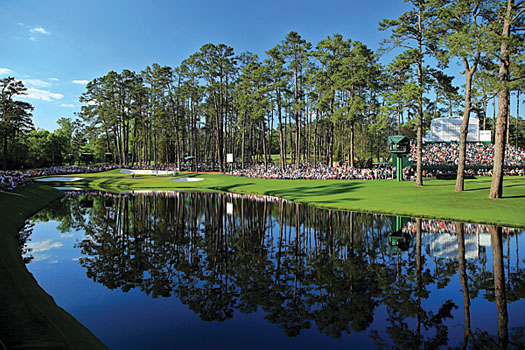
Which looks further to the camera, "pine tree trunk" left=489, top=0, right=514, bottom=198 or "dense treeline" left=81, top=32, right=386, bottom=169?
"dense treeline" left=81, top=32, right=386, bottom=169

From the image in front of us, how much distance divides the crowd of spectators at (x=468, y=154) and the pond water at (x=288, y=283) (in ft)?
113

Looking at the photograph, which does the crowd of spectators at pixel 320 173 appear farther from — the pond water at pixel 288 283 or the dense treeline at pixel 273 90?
the pond water at pixel 288 283

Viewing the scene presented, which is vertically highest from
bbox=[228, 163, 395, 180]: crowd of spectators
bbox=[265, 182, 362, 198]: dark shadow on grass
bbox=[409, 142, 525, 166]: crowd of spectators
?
bbox=[409, 142, 525, 166]: crowd of spectators

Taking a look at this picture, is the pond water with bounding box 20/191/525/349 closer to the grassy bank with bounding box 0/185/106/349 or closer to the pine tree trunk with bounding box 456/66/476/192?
the grassy bank with bounding box 0/185/106/349

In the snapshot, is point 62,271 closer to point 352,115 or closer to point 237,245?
point 237,245

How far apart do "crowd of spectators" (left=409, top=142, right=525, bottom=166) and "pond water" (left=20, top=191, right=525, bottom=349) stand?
34.5 meters

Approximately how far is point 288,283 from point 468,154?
49235 mm

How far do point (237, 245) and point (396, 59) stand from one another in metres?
24.6

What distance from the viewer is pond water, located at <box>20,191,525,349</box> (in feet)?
19.9

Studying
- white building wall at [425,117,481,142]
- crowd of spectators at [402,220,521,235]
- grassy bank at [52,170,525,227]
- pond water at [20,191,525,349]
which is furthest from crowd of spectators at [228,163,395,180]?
pond water at [20,191,525,349]

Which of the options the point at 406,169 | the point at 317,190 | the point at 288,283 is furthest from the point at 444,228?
the point at 406,169

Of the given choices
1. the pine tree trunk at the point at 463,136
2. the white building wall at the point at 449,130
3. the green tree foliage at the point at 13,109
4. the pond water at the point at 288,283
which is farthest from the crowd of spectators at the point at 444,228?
the green tree foliage at the point at 13,109

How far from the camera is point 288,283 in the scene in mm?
8445

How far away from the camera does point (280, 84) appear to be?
4500cm
